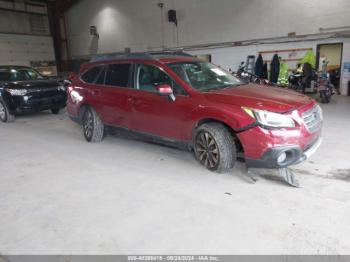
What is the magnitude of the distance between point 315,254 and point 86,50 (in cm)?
1885

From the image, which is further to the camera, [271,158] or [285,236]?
[271,158]

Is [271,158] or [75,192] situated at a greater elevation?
[271,158]

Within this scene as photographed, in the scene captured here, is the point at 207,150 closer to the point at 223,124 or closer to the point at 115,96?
the point at 223,124

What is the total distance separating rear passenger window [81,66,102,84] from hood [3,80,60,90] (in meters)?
2.41


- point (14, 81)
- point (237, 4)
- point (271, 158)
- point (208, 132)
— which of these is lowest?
point (271, 158)

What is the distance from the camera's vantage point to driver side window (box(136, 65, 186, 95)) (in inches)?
135

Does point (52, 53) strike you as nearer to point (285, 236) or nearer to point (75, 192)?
point (75, 192)

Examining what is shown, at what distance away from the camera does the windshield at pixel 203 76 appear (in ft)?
11.4

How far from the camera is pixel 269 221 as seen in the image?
2.32 metres

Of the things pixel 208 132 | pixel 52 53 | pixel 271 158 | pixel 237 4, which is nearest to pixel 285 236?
Answer: pixel 271 158

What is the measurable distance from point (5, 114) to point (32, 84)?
3.30 feet

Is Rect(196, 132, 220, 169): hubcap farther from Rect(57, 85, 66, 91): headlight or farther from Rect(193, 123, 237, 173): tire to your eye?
Rect(57, 85, 66, 91): headlight

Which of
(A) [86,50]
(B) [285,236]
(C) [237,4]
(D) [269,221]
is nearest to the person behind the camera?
(B) [285,236]

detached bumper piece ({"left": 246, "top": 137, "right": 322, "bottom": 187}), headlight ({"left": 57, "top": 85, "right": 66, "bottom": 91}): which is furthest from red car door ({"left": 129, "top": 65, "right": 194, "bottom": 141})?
headlight ({"left": 57, "top": 85, "right": 66, "bottom": 91})
